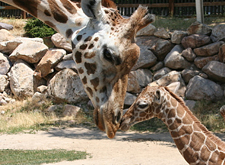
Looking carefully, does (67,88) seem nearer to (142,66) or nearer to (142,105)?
(142,66)

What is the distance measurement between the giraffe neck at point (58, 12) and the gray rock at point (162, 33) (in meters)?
11.2

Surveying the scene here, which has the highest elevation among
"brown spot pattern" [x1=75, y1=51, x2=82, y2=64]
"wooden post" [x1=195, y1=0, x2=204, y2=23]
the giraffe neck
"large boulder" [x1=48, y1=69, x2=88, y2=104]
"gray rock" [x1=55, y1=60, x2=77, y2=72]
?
"wooden post" [x1=195, y1=0, x2=204, y2=23]

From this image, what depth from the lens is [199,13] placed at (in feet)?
44.0

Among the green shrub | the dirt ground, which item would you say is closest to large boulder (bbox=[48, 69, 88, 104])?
the dirt ground

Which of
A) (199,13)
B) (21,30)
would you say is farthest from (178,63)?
(21,30)

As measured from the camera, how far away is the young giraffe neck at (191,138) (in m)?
3.71

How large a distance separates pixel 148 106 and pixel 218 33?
29.3 feet

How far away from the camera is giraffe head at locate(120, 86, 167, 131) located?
14.9 ft

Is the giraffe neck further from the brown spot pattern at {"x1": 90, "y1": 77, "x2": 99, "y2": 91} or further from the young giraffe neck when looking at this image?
the young giraffe neck

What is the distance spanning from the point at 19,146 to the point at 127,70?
696 cm

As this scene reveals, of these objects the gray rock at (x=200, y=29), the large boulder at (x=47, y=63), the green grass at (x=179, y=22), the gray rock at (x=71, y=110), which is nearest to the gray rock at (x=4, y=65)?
the large boulder at (x=47, y=63)

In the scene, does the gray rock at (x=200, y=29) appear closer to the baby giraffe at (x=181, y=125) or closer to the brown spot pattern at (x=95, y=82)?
the baby giraffe at (x=181, y=125)

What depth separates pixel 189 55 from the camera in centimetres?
1234

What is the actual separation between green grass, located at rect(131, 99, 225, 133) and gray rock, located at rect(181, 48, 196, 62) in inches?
78.7
